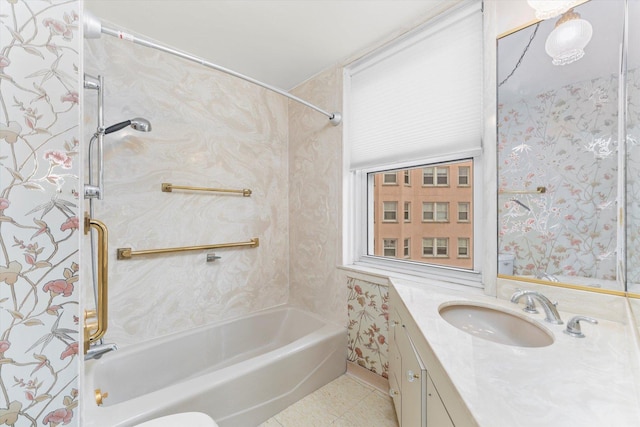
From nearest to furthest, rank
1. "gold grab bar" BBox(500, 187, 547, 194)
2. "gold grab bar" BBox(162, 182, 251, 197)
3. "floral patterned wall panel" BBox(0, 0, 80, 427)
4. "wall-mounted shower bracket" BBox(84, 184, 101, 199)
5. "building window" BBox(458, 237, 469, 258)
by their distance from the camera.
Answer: "floral patterned wall panel" BBox(0, 0, 80, 427) < "gold grab bar" BBox(500, 187, 547, 194) < "wall-mounted shower bracket" BBox(84, 184, 101, 199) < "building window" BBox(458, 237, 469, 258) < "gold grab bar" BBox(162, 182, 251, 197)

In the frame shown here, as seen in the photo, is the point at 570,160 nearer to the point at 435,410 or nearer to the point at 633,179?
the point at 633,179

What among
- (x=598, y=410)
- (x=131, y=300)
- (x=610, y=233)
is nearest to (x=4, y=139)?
(x=598, y=410)

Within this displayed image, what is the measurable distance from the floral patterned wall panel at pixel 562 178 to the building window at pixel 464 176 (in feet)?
0.89

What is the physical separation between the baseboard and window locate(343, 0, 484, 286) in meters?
0.72

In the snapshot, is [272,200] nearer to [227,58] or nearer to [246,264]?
[246,264]

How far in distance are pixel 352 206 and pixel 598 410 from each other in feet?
5.35

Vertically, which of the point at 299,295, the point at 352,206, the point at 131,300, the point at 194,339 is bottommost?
the point at 194,339

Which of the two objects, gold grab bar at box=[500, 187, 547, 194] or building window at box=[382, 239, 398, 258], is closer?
gold grab bar at box=[500, 187, 547, 194]

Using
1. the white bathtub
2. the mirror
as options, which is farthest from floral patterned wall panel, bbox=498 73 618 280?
the white bathtub

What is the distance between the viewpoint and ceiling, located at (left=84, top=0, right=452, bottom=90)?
1459 mm

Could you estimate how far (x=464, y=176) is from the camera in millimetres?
1572

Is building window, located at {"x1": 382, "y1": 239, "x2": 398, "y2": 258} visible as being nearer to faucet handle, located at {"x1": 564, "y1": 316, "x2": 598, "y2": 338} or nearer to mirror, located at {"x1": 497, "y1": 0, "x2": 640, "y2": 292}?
mirror, located at {"x1": 497, "y1": 0, "x2": 640, "y2": 292}

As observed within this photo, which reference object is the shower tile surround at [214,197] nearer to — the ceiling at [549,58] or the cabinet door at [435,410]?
the cabinet door at [435,410]

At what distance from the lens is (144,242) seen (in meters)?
1.71
